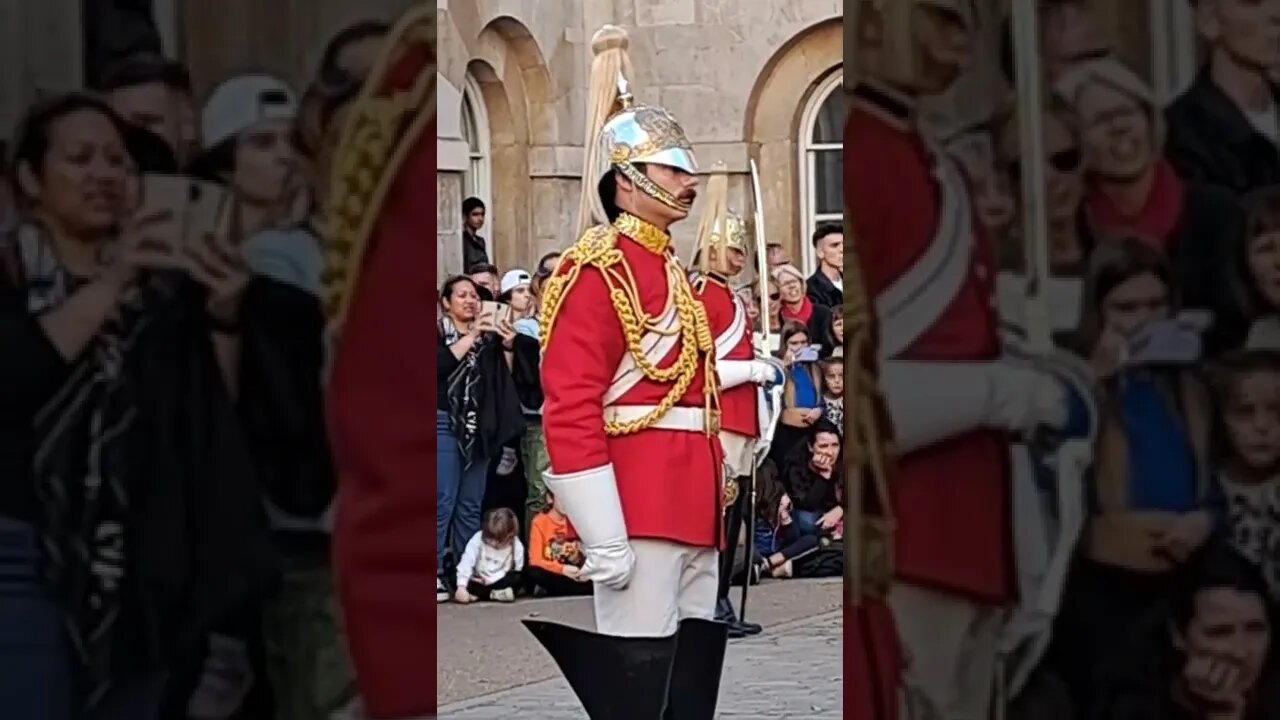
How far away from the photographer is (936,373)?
138 inches

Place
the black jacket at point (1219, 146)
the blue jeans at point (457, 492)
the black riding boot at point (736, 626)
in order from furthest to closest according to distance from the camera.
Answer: the blue jeans at point (457, 492)
the black riding boot at point (736, 626)
the black jacket at point (1219, 146)

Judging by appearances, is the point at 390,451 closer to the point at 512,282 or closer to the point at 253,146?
the point at 253,146

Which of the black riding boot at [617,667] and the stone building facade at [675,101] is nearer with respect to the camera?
the black riding boot at [617,667]

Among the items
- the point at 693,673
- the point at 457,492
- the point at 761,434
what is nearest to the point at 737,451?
the point at 761,434

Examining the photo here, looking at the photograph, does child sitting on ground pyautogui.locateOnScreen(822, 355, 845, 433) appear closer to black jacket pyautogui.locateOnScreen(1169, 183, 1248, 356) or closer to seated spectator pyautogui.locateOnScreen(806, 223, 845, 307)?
seated spectator pyautogui.locateOnScreen(806, 223, 845, 307)

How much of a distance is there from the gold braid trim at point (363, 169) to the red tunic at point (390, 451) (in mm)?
17

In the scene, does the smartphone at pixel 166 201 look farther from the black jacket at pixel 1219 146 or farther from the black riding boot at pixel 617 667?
the black riding boot at pixel 617 667

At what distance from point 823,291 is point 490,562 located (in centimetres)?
268

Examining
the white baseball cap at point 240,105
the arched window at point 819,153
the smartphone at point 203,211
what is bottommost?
the smartphone at point 203,211

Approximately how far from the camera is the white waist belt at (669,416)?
19.3 ft

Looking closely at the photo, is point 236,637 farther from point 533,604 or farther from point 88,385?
point 533,604

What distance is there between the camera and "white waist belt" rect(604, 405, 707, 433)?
5883 mm

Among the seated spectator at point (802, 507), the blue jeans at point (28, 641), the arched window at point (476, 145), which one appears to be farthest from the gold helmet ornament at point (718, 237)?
the arched window at point (476, 145)

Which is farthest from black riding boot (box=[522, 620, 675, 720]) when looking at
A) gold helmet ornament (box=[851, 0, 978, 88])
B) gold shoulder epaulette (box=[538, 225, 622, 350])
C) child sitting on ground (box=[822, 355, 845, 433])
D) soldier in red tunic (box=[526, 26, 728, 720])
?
child sitting on ground (box=[822, 355, 845, 433])
